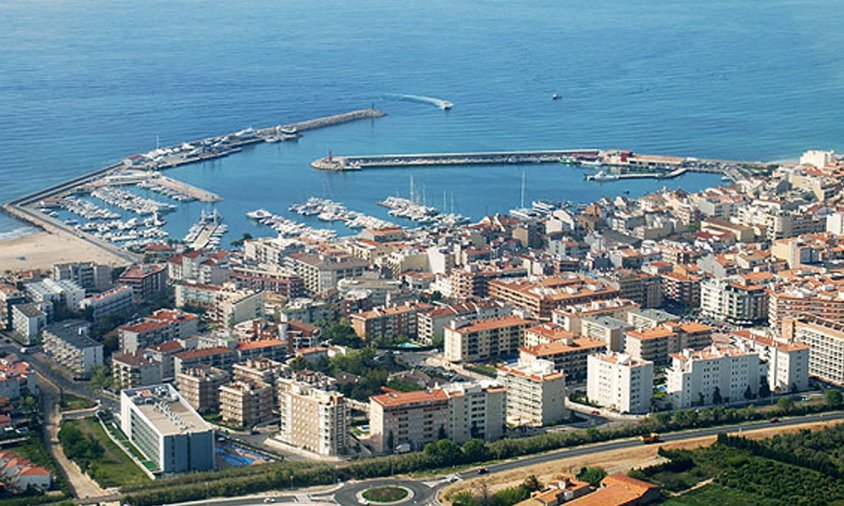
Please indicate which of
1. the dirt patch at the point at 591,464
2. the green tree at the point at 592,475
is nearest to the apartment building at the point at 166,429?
the dirt patch at the point at 591,464

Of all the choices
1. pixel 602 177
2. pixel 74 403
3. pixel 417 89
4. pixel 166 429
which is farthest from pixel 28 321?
pixel 417 89

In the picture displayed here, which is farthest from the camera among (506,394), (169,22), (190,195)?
(169,22)

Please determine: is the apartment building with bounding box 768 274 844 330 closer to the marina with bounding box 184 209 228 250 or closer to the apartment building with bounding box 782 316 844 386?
the apartment building with bounding box 782 316 844 386

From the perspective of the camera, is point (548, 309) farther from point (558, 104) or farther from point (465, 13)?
point (465, 13)

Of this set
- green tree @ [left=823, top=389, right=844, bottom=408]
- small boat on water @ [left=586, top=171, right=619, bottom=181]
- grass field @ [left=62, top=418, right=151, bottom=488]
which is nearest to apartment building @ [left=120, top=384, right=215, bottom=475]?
grass field @ [left=62, top=418, right=151, bottom=488]

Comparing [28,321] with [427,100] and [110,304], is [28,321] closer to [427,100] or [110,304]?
[110,304]

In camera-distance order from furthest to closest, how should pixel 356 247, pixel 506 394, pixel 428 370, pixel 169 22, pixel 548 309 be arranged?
pixel 169 22 < pixel 356 247 < pixel 548 309 < pixel 428 370 < pixel 506 394

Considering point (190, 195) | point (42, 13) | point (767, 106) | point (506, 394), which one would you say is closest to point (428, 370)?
point (506, 394)
